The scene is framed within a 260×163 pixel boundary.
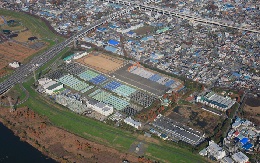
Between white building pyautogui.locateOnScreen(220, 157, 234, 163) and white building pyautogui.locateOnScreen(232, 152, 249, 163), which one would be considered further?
white building pyautogui.locateOnScreen(220, 157, 234, 163)

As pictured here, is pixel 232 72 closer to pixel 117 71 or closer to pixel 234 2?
pixel 117 71

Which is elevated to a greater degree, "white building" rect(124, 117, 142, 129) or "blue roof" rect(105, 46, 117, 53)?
"white building" rect(124, 117, 142, 129)

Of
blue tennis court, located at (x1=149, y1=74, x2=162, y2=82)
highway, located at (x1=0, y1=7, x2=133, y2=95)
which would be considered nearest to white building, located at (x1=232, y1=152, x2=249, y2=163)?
blue tennis court, located at (x1=149, y1=74, x2=162, y2=82)

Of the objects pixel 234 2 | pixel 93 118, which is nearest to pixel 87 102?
pixel 93 118

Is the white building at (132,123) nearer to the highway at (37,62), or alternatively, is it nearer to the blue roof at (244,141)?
the blue roof at (244,141)

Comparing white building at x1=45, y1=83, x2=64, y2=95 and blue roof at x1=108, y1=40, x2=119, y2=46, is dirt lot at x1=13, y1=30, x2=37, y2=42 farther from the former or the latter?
white building at x1=45, y1=83, x2=64, y2=95

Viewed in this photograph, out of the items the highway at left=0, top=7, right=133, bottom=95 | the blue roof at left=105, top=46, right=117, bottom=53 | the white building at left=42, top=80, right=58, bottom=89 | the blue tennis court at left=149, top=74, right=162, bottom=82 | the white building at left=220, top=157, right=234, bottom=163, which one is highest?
the white building at left=220, top=157, right=234, bottom=163

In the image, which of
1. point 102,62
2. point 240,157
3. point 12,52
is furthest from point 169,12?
point 240,157
